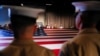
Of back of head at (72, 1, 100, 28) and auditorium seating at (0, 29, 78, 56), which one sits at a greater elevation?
back of head at (72, 1, 100, 28)

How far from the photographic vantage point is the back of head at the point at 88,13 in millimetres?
1460

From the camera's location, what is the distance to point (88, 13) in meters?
1.47

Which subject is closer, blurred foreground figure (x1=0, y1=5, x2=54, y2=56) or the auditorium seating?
blurred foreground figure (x1=0, y1=5, x2=54, y2=56)

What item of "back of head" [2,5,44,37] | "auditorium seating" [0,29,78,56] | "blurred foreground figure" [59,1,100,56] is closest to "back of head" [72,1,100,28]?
"blurred foreground figure" [59,1,100,56]

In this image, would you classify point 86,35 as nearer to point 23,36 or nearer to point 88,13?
point 88,13

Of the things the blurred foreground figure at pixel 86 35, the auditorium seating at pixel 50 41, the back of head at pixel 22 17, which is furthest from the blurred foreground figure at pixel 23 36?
the auditorium seating at pixel 50 41

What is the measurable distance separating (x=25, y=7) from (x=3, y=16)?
52.7 ft

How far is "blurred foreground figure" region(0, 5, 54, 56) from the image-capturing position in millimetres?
1188

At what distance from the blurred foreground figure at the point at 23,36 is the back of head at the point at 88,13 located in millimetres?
336

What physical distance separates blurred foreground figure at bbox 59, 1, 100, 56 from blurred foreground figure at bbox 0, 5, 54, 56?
0.81 feet

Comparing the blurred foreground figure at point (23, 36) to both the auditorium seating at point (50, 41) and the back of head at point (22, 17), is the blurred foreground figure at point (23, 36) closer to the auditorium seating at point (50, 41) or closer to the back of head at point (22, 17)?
the back of head at point (22, 17)

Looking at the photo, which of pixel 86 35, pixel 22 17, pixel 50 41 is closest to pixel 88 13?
pixel 86 35

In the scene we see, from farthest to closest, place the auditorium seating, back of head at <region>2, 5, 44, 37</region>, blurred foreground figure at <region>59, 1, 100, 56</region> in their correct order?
the auditorium seating
blurred foreground figure at <region>59, 1, 100, 56</region>
back of head at <region>2, 5, 44, 37</region>

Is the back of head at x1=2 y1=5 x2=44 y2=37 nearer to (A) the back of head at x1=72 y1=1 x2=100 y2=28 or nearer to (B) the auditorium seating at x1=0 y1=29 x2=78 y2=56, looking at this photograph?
(A) the back of head at x1=72 y1=1 x2=100 y2=28
